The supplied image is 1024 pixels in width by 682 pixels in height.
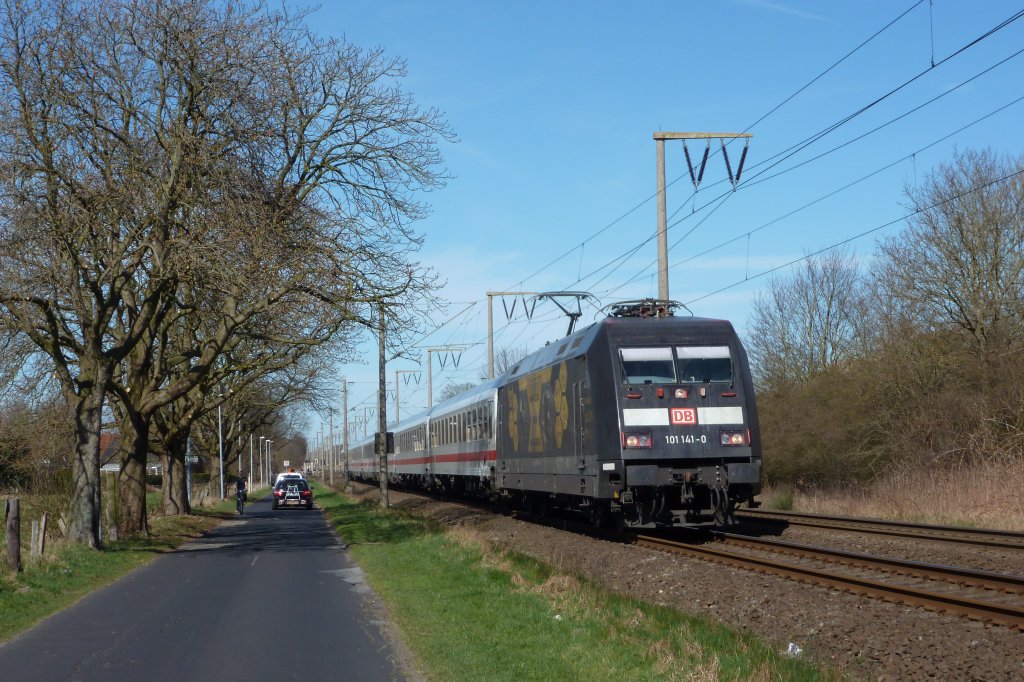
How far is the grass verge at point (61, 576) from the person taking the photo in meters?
12.2

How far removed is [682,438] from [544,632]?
7.32 m

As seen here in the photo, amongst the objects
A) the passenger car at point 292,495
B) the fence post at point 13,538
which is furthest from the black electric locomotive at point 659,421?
the passenger car at point 292,495

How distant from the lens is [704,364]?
1702 centimetres

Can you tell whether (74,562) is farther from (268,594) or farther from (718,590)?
(718,590)

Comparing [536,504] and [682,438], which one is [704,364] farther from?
[536,504]

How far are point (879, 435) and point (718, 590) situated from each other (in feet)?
58.5

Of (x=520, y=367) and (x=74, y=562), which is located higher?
(x=520, y=367)

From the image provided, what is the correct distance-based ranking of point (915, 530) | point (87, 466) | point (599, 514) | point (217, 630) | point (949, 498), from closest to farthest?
point (217, 630) < point (915, 530) < point (599, 514) < point (87, 466) < point (949, 498)

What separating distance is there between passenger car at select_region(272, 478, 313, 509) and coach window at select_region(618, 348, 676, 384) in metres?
28.2

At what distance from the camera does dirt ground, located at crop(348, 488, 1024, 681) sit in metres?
7.91

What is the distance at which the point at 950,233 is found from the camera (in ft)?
97.1

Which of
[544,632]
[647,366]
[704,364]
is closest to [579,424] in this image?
[647,366]

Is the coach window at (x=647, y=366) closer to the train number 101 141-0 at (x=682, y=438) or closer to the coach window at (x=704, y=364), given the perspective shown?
the coach window at (x=704, y=364)

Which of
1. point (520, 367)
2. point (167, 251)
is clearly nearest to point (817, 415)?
point (520, 367)
